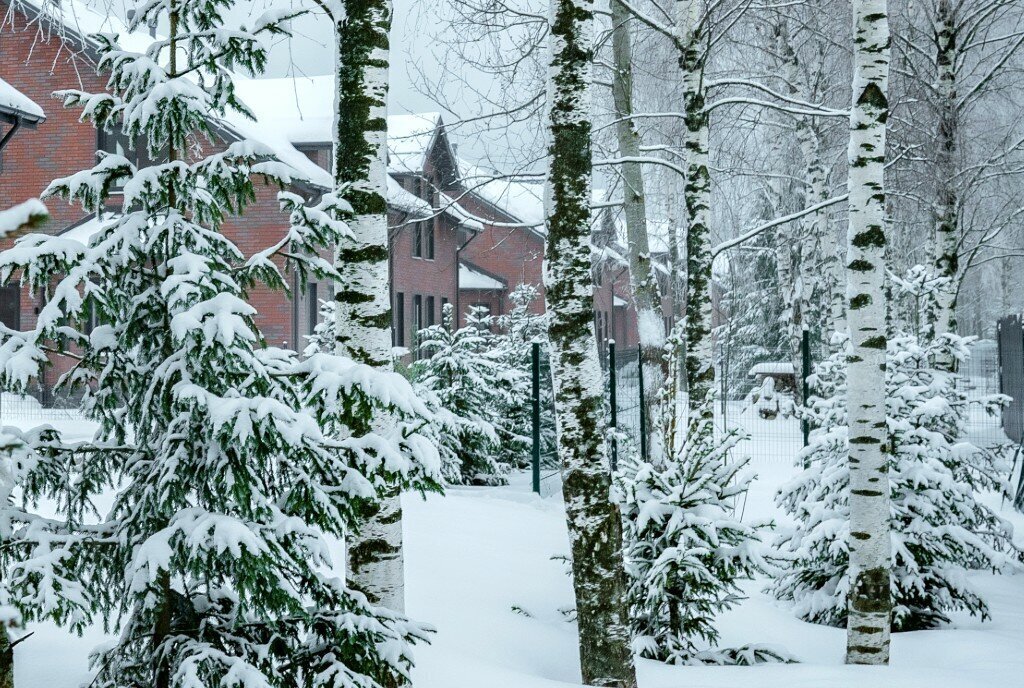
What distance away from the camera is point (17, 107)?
12.7 meters

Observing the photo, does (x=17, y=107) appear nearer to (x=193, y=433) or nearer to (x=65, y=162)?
(x=193, y=433)

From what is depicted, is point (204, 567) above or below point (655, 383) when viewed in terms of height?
below

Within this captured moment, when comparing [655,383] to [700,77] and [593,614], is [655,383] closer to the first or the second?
[700,77]

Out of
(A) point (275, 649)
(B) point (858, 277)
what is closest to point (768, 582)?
(B) point (858, 277)

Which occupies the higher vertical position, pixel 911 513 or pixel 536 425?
pixel 536 425

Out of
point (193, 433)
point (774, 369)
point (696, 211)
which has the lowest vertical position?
point (193, 433)

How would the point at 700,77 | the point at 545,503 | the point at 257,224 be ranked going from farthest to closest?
the point at 257,224 < the point at 545,503 < the point at 700,77

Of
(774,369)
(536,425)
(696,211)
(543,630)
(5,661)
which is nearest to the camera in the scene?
(5,661)

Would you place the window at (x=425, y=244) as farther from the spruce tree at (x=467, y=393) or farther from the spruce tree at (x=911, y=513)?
the spruce tree at (x=911, y=513)

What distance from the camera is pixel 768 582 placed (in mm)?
9961

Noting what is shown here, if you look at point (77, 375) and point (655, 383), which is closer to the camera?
point (77, 375)

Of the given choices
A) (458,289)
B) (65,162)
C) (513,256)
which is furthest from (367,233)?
(513,256)

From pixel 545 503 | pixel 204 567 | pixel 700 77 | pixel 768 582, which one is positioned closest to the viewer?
pixel 204 567

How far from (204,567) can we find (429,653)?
99.6 inches
